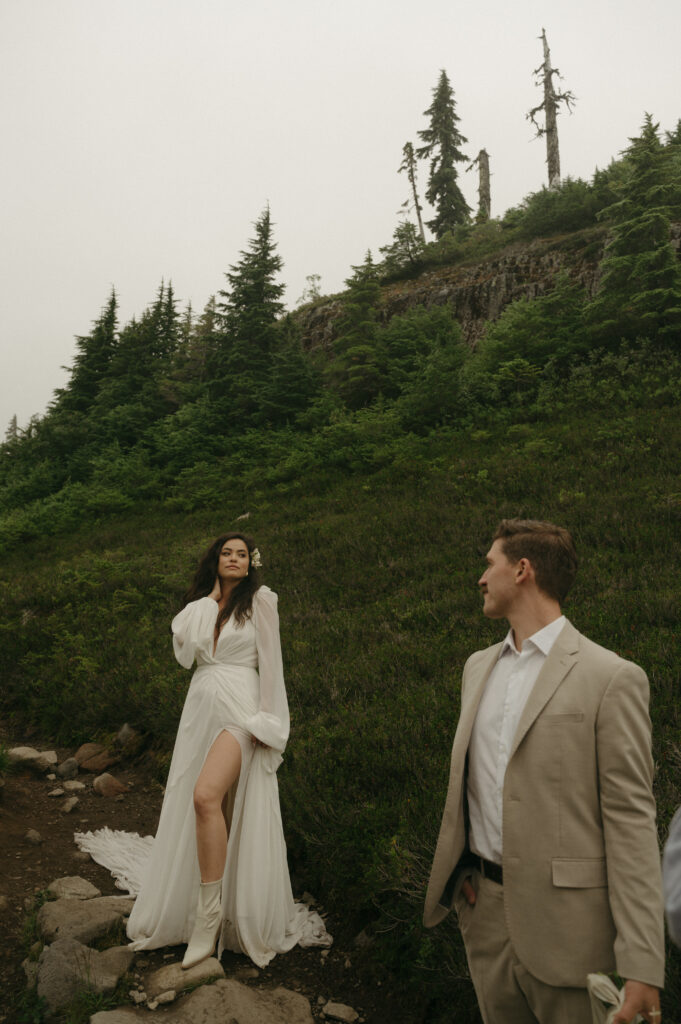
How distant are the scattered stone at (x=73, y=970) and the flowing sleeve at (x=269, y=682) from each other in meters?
1.32

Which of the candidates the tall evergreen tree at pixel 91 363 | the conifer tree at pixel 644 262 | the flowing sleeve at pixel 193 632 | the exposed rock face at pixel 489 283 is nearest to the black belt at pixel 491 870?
the flowing sleeve at pixel 193 632

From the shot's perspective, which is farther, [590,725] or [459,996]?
[459,996]

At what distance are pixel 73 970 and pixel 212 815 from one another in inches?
37.3

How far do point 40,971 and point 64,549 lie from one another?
13654mm

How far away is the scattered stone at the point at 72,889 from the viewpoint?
4.16 metres

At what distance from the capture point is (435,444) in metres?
15.7

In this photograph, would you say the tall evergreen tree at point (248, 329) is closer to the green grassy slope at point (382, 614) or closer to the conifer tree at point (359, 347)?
the conifer tree at point (359, 347)

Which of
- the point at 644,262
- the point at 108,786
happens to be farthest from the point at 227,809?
the point at 644,262

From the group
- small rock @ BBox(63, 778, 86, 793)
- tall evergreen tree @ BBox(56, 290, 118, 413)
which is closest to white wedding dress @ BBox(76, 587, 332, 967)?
small rock @ BBox(63, 778, 86, 793)

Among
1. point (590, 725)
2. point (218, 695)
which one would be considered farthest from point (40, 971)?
point (590, 725)

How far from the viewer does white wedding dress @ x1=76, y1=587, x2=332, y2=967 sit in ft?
11.9

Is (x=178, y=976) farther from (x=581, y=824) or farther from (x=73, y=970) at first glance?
(x=581, y=824)

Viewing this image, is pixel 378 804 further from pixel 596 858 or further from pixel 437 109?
pixel 437 109

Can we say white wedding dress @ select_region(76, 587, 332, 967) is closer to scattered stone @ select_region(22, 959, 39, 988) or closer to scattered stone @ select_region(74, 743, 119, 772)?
scattered stone @ select_region(22, 959, 39, 988)
